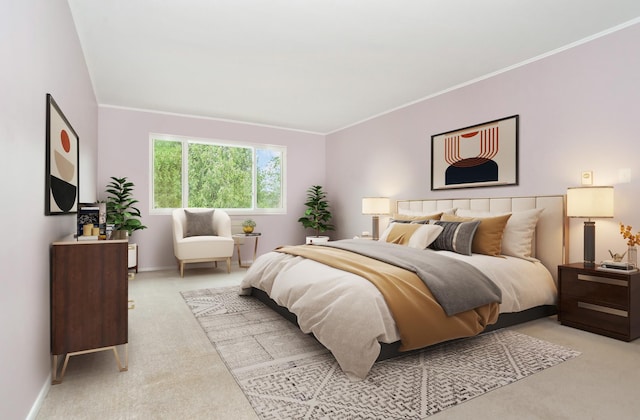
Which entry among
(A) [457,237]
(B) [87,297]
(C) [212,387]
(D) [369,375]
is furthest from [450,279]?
(B) [87,297]

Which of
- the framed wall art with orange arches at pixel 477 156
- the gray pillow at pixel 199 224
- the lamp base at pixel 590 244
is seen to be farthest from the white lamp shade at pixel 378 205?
the lamp base at pixel 590 244

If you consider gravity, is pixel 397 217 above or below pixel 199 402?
above

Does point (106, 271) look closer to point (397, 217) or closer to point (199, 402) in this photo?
point (199, 402)

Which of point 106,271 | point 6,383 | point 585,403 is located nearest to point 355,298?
point 585,403

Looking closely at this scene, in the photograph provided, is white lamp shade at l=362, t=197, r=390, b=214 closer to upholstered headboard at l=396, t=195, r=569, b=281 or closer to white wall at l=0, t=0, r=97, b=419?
upholstered headboard at l=396, t=195, r=569, b=281

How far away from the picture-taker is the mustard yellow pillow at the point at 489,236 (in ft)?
11.1

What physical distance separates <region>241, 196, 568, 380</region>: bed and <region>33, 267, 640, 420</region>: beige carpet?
0.47 meters

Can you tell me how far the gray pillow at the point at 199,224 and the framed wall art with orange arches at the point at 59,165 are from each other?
2.49 meters

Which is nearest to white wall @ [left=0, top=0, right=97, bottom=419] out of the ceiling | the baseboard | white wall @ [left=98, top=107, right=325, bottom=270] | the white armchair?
the baseboard

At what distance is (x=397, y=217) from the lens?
458 centimetres

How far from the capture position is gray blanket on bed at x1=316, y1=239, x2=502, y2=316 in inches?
95.1

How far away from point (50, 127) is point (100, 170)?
146 inches

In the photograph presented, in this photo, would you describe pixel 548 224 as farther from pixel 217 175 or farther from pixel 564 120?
pixel 217 175

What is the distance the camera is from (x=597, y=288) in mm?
2863
